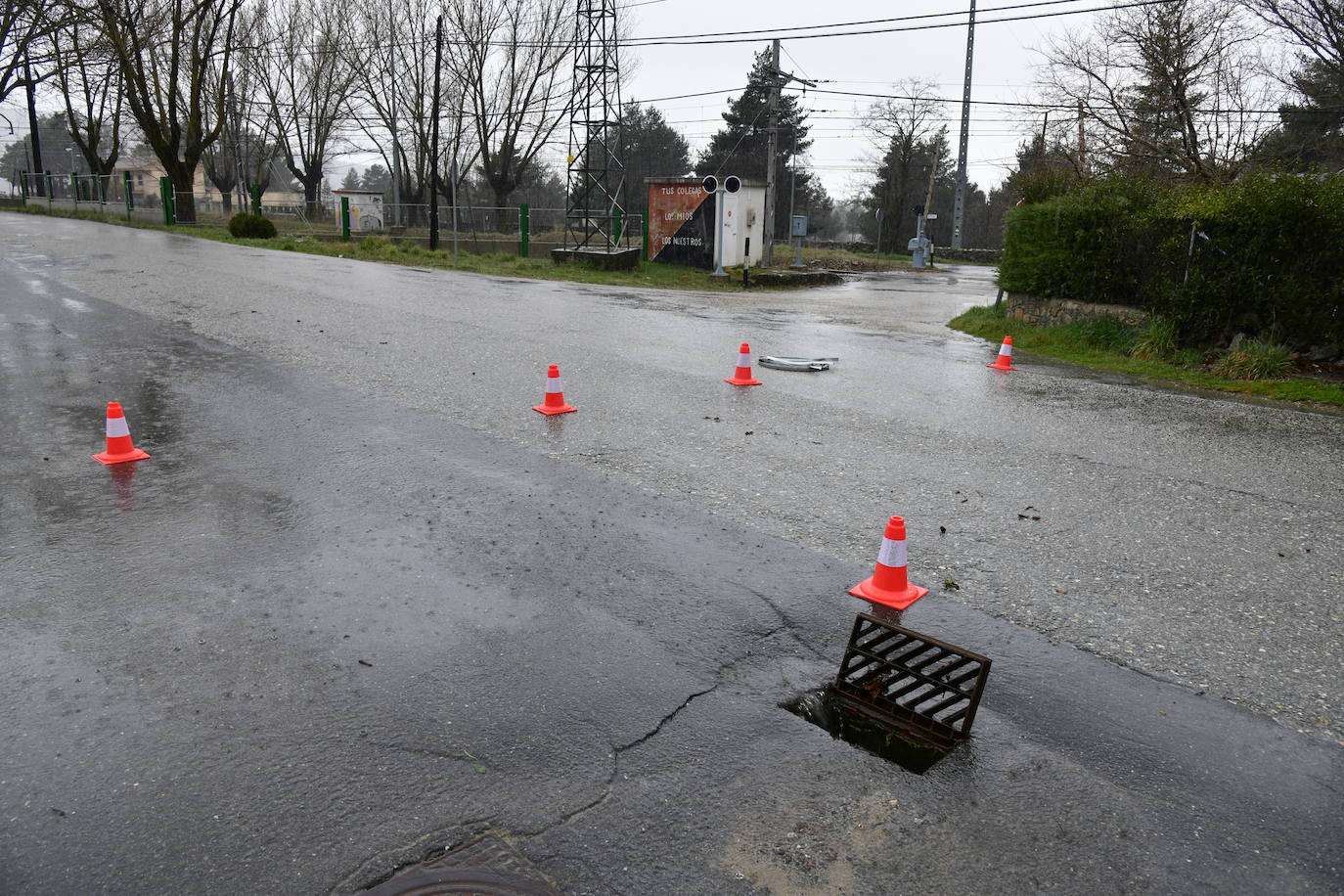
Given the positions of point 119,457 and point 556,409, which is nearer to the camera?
point 119,457

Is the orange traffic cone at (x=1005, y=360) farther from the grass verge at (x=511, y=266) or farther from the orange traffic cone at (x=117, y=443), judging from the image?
the grass verge at (x=511, y=266)

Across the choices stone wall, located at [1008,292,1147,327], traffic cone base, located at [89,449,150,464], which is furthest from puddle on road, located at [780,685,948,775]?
stone wall, located at [1008,292,1147,327]

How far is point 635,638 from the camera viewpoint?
4.07 meters

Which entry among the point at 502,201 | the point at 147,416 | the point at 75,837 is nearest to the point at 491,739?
the point at 75,837

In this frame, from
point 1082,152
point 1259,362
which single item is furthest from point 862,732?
point 1082,152

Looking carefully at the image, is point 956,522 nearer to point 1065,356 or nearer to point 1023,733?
point 1023,733

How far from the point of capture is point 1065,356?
13180mm

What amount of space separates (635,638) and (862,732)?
3.64 feet

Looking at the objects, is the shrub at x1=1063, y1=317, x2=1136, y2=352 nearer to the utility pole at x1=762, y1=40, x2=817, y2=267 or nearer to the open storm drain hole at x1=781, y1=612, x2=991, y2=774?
the open storm drain hole at x1=781, y1=612, x2=991, y2=774

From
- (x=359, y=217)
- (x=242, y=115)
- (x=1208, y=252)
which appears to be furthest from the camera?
(x=242, y=115)

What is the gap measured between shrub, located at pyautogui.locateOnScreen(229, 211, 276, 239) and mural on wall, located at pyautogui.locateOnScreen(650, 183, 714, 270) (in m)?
13.1

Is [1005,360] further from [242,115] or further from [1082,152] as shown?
[242,115]

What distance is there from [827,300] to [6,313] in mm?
17060

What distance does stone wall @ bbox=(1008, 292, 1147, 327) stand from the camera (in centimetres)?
1320
